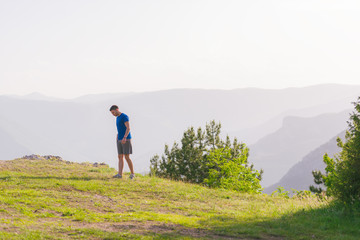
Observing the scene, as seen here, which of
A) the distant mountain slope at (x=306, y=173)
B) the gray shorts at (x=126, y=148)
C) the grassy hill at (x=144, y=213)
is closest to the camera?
the grassy hill at (x=144, y=213)

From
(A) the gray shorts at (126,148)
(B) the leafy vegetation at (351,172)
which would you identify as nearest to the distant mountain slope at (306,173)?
(A) the gray shorts at (126,148)

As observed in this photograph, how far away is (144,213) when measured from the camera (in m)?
→ 10.4

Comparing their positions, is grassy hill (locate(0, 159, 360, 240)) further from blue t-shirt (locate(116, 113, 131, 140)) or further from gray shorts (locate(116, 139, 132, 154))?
blue t-shirt (locate(116, 113, 131, 140))

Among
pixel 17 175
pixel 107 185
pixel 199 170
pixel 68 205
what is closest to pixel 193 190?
pixel 107 185

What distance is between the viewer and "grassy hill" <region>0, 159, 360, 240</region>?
8117 mm

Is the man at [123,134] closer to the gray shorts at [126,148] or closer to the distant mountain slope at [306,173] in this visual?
the gray shorts at [126,148]

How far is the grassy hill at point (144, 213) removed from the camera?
812 centimetres

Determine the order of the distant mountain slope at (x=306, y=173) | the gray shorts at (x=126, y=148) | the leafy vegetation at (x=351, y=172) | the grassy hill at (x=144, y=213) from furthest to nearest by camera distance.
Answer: the distant mountain slope at (x=306, y=173), the gray shorts at (x=126, y=148), the leafy vegetation at (x=351, y=172), the grassy hill at (x=144, y=213)

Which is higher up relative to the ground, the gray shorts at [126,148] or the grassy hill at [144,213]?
the gray shorts at [126,148]

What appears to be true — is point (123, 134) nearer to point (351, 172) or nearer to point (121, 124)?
point (121, 124)

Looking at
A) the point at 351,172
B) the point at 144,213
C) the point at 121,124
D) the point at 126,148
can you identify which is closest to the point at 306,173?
the point at 126,148

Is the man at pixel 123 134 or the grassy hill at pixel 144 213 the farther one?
the man at pixel 123 134

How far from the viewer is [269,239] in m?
8.57

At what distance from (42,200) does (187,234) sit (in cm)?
453
